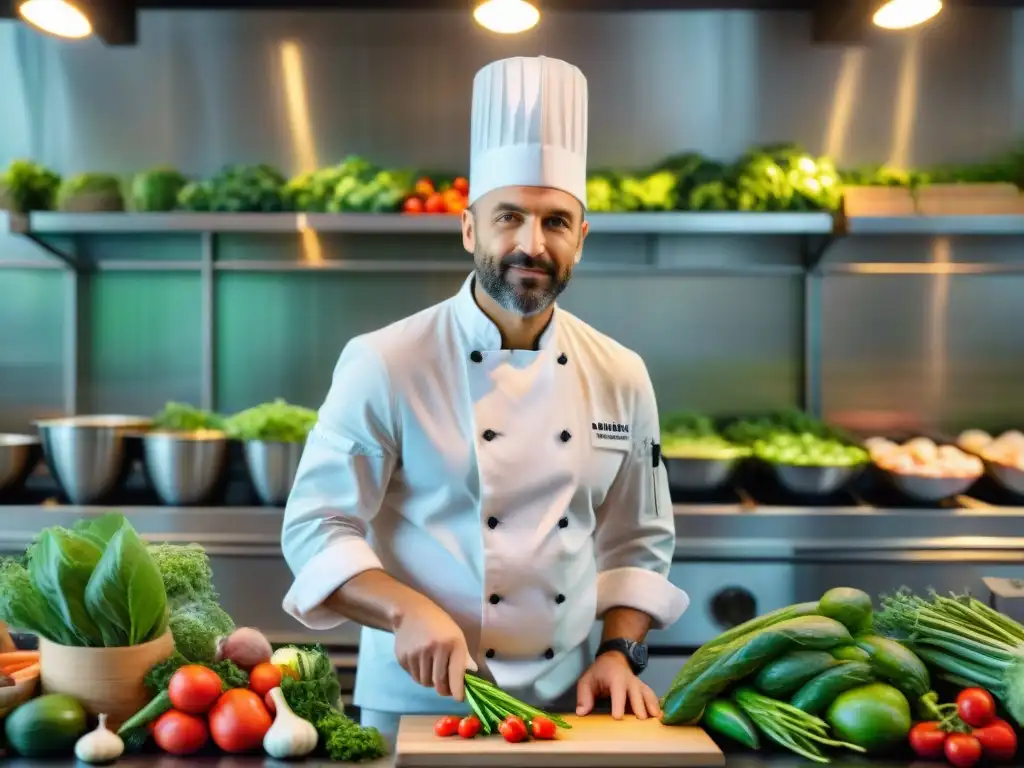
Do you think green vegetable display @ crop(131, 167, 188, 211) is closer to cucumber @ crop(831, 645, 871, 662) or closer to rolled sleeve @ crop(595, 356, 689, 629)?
rolled sleeve @ crop(595, 356, 689, 629)

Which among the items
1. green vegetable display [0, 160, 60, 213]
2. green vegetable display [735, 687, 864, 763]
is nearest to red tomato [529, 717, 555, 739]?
green vegetable display [735, 687, 864, 763]

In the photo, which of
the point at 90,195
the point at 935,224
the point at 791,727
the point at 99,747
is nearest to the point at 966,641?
the point at 791,727

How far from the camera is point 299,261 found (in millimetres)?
4023

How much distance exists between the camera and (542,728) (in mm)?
1510

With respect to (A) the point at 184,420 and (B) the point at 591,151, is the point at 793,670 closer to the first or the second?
(A) the point at 184,420

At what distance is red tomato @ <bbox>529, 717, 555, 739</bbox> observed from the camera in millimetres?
1510

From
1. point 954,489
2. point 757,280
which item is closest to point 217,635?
point 954,489

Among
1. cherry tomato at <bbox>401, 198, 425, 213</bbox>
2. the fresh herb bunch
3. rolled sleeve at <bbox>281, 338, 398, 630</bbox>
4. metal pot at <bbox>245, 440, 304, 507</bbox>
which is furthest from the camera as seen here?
cherry tomato at <bbox>401, 198, 425, 213</bbox>

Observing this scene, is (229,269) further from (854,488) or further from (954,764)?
(954,764)

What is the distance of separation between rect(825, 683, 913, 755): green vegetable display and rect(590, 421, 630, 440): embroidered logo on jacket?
74 centimetres

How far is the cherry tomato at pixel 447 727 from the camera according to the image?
1.53m

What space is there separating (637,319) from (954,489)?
1.30m

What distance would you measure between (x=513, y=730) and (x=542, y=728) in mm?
44

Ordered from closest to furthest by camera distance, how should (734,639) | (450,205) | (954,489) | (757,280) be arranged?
(734,639) → (954,489) → (450,205) → (757,280)
